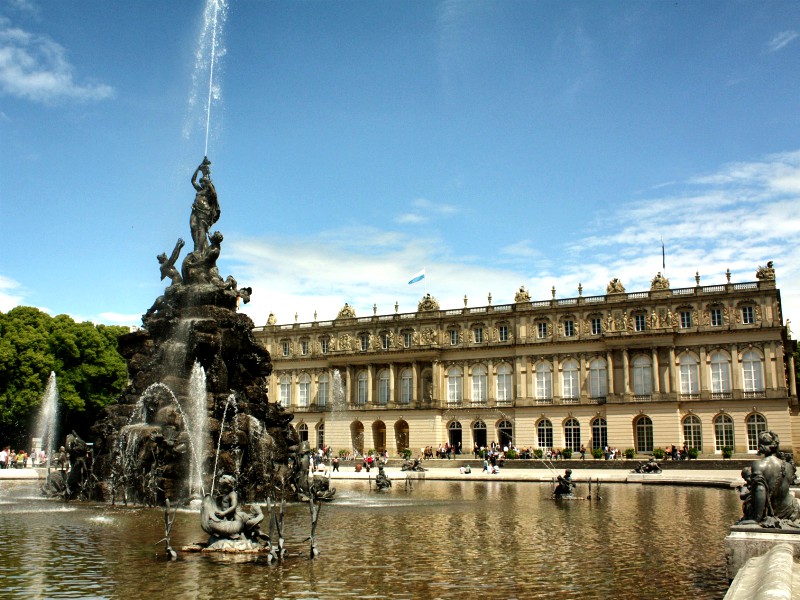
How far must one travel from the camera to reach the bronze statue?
97.3ft

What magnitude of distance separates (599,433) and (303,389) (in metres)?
34.4

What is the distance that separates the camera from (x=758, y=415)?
219 feet

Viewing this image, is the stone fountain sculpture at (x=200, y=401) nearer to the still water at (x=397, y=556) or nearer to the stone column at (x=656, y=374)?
the still water at (x=397, y=556)

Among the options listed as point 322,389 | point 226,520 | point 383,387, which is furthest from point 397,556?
point 322,389

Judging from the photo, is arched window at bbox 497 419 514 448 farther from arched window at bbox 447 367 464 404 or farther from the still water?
the still water

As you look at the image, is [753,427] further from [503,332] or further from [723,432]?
[503,332]

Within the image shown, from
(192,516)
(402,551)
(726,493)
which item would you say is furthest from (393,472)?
(402,551)

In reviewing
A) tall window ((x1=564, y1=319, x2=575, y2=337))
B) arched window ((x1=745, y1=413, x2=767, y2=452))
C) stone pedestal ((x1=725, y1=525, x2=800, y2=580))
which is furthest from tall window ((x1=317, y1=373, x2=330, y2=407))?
stone pedestal ((x1=725, y1=525, x2=800, y2=580))

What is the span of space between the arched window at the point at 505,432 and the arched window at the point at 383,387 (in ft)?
43.0

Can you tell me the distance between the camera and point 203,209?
30.0 m

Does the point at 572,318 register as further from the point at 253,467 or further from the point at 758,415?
the point at 253,467

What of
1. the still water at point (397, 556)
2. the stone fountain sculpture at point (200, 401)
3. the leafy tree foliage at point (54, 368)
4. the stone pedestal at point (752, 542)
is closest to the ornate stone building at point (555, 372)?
the leafy tree foliage at point (54, 368)

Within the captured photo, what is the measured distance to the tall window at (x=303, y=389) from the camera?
8862cm

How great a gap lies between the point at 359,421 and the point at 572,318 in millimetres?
26367
